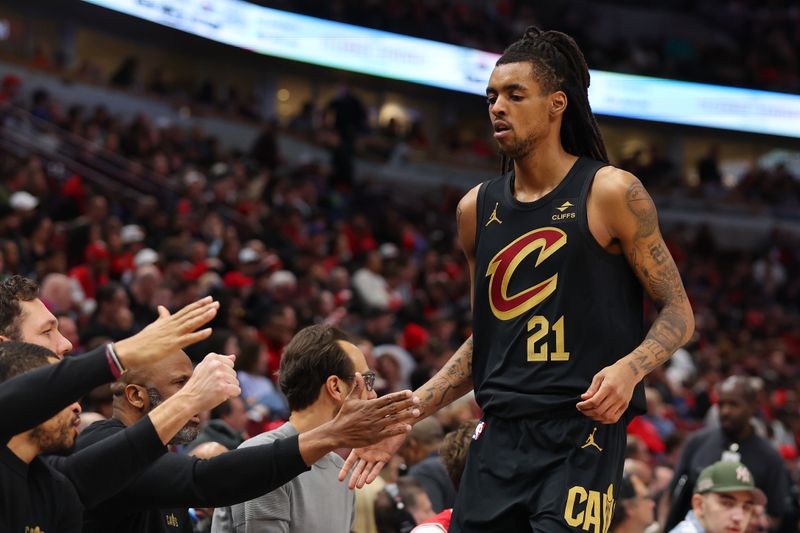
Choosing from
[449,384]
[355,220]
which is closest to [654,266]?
[449,384]

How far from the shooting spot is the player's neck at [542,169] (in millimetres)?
3939

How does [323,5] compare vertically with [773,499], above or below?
above

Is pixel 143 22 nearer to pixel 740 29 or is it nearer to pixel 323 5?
pixel 323 5

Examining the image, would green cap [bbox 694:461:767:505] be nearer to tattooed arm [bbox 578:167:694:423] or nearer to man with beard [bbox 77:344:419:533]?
tattooed arm [bbox 578:167:694:423]

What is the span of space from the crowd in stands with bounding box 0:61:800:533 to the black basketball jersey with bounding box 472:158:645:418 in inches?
71.7

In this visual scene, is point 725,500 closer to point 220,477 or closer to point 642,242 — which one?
point 642,242

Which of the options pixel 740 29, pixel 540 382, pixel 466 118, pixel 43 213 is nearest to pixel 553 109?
pixel 540 382

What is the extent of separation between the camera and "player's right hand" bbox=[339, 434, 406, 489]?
3947 mm

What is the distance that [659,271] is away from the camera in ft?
12.4

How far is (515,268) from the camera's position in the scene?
386cm

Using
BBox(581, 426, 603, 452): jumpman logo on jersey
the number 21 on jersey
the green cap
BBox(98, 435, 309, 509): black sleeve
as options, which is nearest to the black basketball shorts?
BBox(581, 426, 603, 452): jumpman logo on jersey

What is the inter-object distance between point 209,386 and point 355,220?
14303mm

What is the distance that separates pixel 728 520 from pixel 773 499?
222 cm

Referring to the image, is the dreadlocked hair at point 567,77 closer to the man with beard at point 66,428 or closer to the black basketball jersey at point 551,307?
the black basketball jersey at point 551,307
